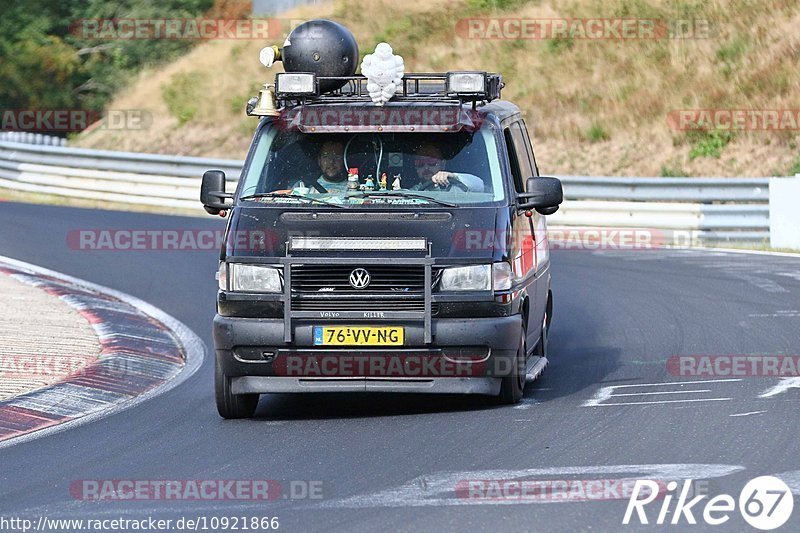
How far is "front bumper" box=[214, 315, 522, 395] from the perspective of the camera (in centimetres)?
984

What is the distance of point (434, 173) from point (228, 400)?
2080 millimetres

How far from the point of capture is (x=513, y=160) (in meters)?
11.4

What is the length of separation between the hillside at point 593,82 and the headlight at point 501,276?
18262 mm

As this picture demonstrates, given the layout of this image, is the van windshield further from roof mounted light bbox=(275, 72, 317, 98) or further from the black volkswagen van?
roof mounted light bbox=(275, 72, 317, 98)

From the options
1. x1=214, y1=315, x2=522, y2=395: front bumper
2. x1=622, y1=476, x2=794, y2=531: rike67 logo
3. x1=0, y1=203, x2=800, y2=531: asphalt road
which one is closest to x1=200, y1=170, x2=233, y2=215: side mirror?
x1=214, y1=315, x2=522, y2=395: front bumper

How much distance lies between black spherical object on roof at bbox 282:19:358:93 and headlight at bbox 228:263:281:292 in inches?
105

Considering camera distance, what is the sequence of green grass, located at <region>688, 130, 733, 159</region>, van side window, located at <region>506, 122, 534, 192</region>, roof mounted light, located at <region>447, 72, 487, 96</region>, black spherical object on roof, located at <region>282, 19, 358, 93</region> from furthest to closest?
green grass, located at <region>688, 130, 733, 159</region>
black spherical object on roof, located at <region>282, 19, 358, 93</region>
van side window, located at <region>506, 122, 534, 192</region>
roof mounted light, located at <region>447, 72, 487, 96</region>

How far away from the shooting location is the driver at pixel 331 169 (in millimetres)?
10625

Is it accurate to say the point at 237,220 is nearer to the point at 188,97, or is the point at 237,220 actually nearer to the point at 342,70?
the point at 342,70

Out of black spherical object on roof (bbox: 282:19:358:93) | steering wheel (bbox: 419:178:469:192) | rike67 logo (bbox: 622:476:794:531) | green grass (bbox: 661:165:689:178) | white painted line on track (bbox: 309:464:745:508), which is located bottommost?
white painted line on track (bbox: 309:464:745:508)

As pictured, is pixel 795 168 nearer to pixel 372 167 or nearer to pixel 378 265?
pixel 372 167

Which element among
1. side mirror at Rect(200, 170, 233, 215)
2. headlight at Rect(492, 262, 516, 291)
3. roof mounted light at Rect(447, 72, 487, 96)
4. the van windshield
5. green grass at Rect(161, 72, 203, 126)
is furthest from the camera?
green grass at Rect(161, 72, 203, 126)

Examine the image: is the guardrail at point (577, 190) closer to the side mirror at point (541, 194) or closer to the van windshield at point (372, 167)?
the side mirror at point (541, 194)

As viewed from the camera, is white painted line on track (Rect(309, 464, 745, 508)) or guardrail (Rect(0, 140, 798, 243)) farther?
guardrail (Rect(0, 140, 798, 243))
